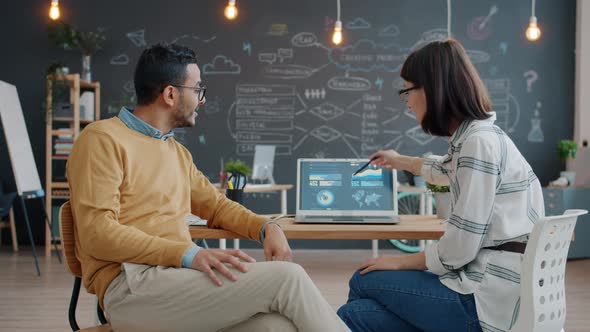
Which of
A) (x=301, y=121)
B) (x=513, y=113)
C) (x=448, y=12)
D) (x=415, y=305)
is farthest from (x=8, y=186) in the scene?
(x=415, y=305)

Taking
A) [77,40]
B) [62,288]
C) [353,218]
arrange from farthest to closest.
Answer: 1. [77,40]
2. [62,288]
3. [353,218]

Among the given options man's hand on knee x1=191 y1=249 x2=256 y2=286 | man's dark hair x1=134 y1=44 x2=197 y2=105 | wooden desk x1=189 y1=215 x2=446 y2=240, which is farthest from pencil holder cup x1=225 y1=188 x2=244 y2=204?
man's hand on knee x1=191 y1=249 x2=256 y2=286

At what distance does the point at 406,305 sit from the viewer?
1.74 metres

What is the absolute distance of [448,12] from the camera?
6523 millimetres

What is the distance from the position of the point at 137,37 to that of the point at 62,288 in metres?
3.06

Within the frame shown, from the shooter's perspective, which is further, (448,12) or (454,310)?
(448,12)

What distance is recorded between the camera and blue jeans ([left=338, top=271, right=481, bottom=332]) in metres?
1.67

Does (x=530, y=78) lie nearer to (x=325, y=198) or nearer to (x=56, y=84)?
(x=325, y=198)

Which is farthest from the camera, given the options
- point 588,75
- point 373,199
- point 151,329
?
point 588,75

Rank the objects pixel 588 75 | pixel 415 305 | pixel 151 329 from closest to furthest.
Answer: pixel 151 329
pixel 415 305
pixel 588 75

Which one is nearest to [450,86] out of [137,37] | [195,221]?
[195,221]

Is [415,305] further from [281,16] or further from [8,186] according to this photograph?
[8,186]

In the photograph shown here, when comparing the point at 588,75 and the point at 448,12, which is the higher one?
the point at 448,12

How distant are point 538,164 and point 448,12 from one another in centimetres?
188
